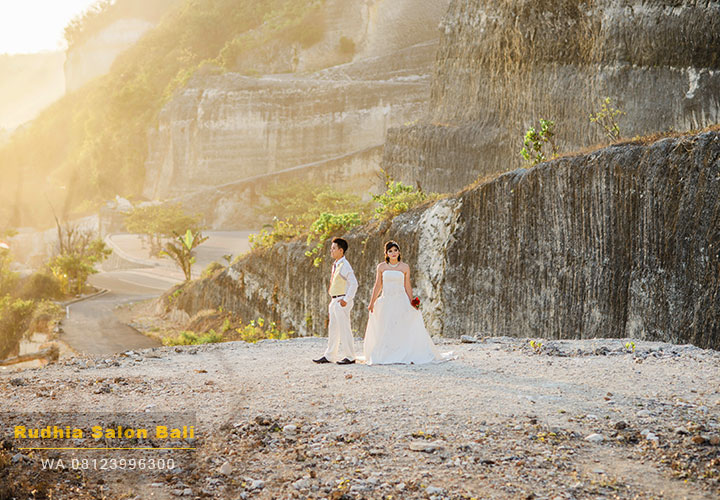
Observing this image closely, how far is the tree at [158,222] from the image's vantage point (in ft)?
176

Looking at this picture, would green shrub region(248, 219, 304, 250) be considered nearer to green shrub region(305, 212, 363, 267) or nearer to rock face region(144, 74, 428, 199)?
green shrub region(305, 212, 363, 267)

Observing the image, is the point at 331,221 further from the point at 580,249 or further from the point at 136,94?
the point at 136,94

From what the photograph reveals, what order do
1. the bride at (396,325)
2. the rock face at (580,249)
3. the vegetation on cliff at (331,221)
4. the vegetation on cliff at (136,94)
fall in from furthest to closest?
the vegetation on cliff at (136,94), the vegetation on cliff at (331,221), the bride at (396,325), the rock face at (580,249)

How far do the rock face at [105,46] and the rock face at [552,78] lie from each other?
97.9 metres

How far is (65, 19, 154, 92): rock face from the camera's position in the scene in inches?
4481

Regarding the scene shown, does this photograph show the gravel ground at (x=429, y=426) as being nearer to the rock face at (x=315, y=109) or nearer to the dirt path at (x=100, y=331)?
the dirt path at (x=100, y=331)

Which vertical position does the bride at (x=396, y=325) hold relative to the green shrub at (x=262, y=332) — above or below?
above

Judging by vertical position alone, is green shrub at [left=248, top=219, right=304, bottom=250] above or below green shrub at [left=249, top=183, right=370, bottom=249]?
below

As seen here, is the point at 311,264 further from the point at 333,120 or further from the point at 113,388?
the point at 333,120

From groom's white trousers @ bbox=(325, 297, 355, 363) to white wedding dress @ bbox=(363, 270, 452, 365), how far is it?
15.3 inches

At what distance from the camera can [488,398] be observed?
714cm

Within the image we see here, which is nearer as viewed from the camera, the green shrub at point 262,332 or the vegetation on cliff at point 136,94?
the green shrub at point 262,332

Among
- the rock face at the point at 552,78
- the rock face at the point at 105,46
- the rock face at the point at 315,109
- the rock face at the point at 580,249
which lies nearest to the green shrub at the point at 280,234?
the rock face at the point at 580,249

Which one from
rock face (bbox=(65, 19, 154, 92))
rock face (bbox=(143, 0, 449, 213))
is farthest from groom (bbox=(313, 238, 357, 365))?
rock face (bbox=(65, 19, 154, 92))
